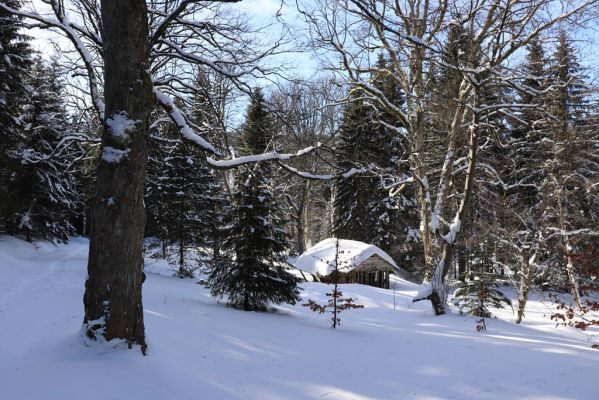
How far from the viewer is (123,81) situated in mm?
4105

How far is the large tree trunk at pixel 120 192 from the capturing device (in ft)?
13.1

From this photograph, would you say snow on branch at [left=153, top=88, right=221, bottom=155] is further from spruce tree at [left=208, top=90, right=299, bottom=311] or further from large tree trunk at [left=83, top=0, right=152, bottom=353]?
spruce tree at [left=208, top=90, right=299, bottom=311]

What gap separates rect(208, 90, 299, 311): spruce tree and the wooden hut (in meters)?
12.0

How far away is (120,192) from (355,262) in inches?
728

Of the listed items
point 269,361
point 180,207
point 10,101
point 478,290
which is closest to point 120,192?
point 269,361

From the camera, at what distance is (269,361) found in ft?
16.5

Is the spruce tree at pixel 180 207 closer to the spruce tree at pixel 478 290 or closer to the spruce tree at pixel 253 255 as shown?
the spruce tree at pixel 253 255

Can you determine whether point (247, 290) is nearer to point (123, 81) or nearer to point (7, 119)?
point (123, 81)

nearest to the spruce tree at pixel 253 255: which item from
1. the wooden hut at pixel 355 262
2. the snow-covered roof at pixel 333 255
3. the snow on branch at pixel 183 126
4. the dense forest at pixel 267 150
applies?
the dense forest at pixel 267 150

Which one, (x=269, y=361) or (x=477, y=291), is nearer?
(x=269, y=361)

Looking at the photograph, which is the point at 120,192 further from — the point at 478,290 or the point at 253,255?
the point at 478,290

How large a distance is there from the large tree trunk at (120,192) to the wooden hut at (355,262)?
17.9 metres

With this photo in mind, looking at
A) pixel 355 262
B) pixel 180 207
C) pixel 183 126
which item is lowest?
pixel 355 262

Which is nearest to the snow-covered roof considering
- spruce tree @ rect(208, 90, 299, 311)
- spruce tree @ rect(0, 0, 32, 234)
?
spruce tree @ rect(208, 90, 299, 311)
